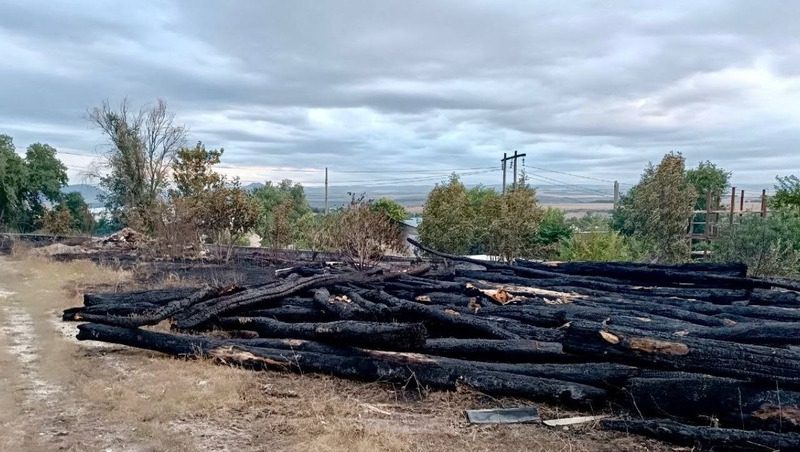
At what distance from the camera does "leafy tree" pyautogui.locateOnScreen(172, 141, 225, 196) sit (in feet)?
62.1

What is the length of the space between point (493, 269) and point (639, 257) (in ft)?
27.8

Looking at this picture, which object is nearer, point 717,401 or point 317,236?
point 717,401

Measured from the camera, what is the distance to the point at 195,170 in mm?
19406

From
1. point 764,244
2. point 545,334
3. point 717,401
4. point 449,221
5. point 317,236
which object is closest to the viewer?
point 717,401

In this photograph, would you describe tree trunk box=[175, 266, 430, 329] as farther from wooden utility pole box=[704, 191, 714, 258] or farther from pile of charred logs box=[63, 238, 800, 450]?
wooden utility pole box=[704, 191, 714, 258]

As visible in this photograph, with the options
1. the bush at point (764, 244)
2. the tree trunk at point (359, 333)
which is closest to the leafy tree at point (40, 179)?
the tree trunk at point (359, 333)

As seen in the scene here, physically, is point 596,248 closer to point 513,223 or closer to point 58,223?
point 513,223

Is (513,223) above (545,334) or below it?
above

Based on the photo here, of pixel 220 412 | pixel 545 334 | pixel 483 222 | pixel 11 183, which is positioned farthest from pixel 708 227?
pixel 11 183

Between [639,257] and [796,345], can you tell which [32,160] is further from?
[796,345]

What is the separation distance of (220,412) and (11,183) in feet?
101

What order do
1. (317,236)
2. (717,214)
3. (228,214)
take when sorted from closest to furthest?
1. (228,214)
2. (717,214)
3. (317,236)

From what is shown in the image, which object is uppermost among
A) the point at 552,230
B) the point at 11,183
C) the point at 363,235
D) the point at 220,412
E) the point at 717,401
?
the point at 11,183

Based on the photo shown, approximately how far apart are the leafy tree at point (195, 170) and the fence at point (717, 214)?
15.1 m
